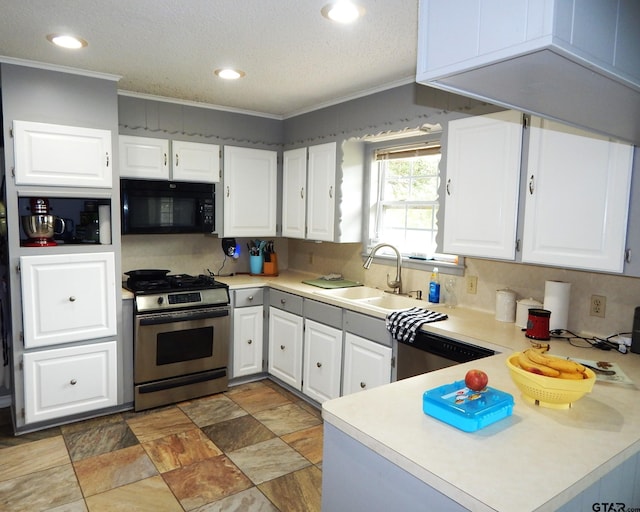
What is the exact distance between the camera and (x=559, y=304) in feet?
7.85

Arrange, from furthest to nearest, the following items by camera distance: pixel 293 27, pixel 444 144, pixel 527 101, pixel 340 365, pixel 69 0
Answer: pixel 340 365
pixel 444 144
pixel 293 27
pixel 69 0
pixel 527 101

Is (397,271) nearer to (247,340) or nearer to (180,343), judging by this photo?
(247,340)

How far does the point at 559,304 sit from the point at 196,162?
2.83 meters

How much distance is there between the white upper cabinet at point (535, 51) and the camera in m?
0.88

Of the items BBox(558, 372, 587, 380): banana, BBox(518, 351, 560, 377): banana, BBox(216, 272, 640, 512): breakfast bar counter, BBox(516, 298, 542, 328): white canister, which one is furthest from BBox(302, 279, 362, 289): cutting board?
BBox(558, 372, 587, 380): banana

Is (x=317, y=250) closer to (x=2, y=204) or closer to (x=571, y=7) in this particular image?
(x=2, y=204)

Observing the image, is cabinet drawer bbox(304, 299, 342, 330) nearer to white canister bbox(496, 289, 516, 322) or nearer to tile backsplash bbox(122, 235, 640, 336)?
tile backsplash bbox(122, 235, 640, 336)

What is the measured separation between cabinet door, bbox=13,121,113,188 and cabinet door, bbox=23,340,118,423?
1114mm

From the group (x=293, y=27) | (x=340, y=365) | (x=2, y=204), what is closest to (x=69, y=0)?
(x=293, y=27)

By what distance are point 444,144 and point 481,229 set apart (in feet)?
1.87

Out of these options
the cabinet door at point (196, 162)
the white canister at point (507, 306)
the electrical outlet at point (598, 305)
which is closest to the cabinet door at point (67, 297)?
the cabinet door at point (196, 162)

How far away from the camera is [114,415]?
10.9 feet

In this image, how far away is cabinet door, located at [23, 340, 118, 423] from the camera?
2980mm

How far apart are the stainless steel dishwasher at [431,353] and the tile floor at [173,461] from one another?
0.81 metres
